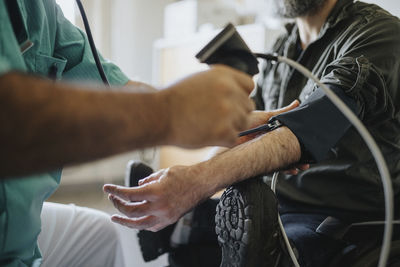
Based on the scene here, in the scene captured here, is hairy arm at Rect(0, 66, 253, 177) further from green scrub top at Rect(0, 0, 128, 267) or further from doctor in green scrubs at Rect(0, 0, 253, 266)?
green scrub top at Rect(0, 0, 128, 267)

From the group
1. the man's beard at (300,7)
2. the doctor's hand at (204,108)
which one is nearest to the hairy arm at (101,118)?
the doctor's hand at (204,108)

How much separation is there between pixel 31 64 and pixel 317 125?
584 mm

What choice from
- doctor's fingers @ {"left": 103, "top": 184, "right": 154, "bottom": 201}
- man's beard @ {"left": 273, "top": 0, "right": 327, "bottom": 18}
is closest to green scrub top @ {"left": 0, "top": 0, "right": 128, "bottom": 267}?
doctor's fingers @ {"left": 103, "top": 184, "right": 154, "bottom": 201}

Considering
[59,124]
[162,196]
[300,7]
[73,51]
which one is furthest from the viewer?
[300,7]

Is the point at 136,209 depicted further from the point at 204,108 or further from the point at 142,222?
the point at 204,108

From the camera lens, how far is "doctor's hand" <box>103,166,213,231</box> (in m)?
0.61

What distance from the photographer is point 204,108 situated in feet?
1.25

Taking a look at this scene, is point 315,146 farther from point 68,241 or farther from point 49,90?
point 68,241

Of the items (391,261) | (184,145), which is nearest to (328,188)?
(391,261)

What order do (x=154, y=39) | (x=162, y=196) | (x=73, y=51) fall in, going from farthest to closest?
(x=154, y=39) < (x=73, y=51) < (x=162, y=196)

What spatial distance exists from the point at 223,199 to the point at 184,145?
0.27m

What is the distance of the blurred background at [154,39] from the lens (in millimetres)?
2273

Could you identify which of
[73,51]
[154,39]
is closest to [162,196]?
[73,51]

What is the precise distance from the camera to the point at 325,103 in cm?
69
